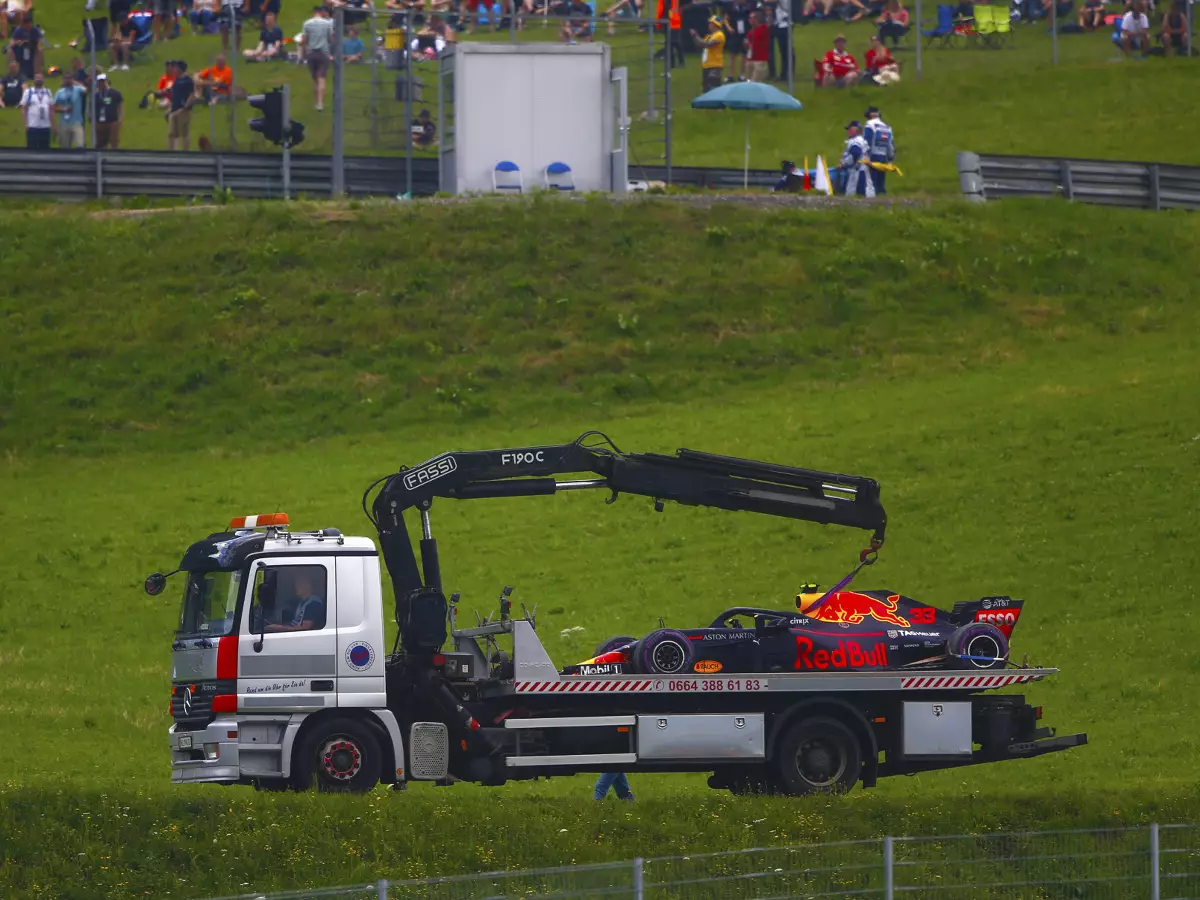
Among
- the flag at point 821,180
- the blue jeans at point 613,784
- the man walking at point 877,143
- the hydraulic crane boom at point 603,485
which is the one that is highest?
the man walking at point 877,143

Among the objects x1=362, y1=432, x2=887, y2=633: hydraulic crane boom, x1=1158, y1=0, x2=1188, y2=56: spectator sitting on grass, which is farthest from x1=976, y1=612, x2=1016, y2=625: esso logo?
x1=1158, y1=0, x2=1188, y2=56: spectator sitting on grass

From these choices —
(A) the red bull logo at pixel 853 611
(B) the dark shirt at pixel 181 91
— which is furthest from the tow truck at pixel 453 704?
(B) the dark shirt at pixel 181 91

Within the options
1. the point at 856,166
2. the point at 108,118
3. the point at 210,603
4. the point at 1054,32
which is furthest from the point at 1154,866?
the point at 1054,32

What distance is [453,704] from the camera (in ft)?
58.7

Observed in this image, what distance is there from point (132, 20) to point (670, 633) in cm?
4004

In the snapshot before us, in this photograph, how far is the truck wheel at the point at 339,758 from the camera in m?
17.4

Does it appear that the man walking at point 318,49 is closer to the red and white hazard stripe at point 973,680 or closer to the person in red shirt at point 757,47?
the person in red shirt at point 757,47

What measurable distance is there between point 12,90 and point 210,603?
103 feet

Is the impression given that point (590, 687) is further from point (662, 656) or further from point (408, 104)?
point (408, 104)

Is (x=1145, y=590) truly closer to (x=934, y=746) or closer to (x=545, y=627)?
(x=545, y=627)

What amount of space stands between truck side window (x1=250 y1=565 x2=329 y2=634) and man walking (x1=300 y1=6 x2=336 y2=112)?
1137 inches

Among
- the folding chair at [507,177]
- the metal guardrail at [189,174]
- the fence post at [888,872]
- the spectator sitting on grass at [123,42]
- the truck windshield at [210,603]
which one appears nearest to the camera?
the fence post at [888,872]

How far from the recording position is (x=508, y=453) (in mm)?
19109

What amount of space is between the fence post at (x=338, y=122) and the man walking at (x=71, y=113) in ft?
19.7
